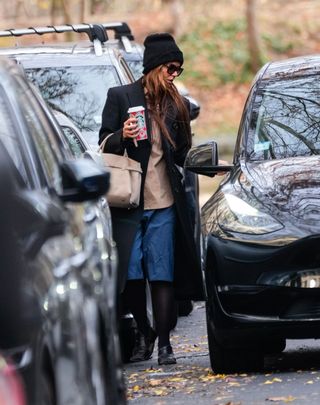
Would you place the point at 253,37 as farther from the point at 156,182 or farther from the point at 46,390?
the point at 46,390

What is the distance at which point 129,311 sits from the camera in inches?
400

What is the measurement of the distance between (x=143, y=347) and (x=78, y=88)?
2.96 metres

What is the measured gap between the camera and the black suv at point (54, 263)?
4.54 meters

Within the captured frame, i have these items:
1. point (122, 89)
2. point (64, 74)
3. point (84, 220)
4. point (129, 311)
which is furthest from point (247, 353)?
point (64, 74)

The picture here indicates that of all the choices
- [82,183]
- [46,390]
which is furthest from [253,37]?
[46,390]

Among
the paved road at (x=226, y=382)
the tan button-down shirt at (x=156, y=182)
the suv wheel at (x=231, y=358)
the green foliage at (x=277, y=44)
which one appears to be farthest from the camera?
the green foliage at (x=277, y=44)

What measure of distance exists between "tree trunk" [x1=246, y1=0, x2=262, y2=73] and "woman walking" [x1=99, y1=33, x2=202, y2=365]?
30.0 meters

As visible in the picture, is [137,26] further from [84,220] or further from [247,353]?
[84,220]

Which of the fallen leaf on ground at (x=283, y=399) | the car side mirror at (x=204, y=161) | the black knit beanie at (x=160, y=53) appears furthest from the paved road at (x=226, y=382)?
the black knit beanie at (x=160, y=53)

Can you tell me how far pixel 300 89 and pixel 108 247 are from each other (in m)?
3.57

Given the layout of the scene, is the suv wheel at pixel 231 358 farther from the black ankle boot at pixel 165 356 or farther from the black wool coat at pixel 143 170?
the black wool coat at pixel 143 170

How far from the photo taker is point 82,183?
18.1ft

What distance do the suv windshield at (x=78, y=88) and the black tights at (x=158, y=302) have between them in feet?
8.40

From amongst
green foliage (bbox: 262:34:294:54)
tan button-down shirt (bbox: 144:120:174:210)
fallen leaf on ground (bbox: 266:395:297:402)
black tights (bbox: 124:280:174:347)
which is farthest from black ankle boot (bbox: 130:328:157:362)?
green foliage (bbox: 262:34:294:54)
